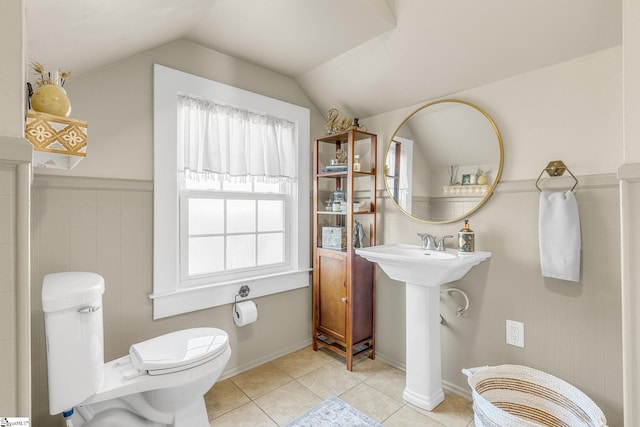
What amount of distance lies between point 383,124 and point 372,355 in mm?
1871

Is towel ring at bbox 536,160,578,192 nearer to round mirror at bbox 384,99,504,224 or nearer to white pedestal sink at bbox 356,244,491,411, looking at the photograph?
round mirror at bbox 384,99,504,224

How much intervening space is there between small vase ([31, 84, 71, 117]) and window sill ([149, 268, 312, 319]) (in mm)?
1154

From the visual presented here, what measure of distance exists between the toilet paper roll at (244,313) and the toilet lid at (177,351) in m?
0.42

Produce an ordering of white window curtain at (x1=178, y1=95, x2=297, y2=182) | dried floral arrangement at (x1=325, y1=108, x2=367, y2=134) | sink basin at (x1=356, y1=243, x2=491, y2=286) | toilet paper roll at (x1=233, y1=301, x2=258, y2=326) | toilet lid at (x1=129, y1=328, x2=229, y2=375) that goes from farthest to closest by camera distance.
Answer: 1. dried floral arrangement at (x1=325, y1=108, x2=367, y2=134)
2. toilet paper roll at (x1=233, y1=301, x2=258, y2=326)
3. white window curtain at (x1=178, y1=95, x2=297, y2=182)
4. sink basin at (x1=356, y1=243, x2=491, y2=286)
5. toilet lid at (x1=129, y1=328, x2=229, y2=375)

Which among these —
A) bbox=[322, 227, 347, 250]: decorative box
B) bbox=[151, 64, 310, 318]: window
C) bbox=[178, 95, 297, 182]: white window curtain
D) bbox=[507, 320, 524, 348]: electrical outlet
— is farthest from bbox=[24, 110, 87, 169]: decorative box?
bbox=[507, 320, 524, 348]: electrical outlet

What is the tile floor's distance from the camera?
1.80 meters

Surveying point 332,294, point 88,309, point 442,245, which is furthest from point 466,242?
point 88,309

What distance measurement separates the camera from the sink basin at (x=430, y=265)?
5.57ft

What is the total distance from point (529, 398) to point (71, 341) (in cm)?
222

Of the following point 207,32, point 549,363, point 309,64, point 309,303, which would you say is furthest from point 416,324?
point 207,32

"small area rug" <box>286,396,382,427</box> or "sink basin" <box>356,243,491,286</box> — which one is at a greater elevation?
"sink basin" <box>356,243,491,286</box>

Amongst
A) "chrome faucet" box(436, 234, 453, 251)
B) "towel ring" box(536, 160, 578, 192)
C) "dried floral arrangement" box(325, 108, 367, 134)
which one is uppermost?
"dried floral arrangement" box(325, 108, 367, 134)

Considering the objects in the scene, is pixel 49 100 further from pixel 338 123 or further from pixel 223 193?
pixel 338 123

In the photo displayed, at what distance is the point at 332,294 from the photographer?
2477 millimetres
